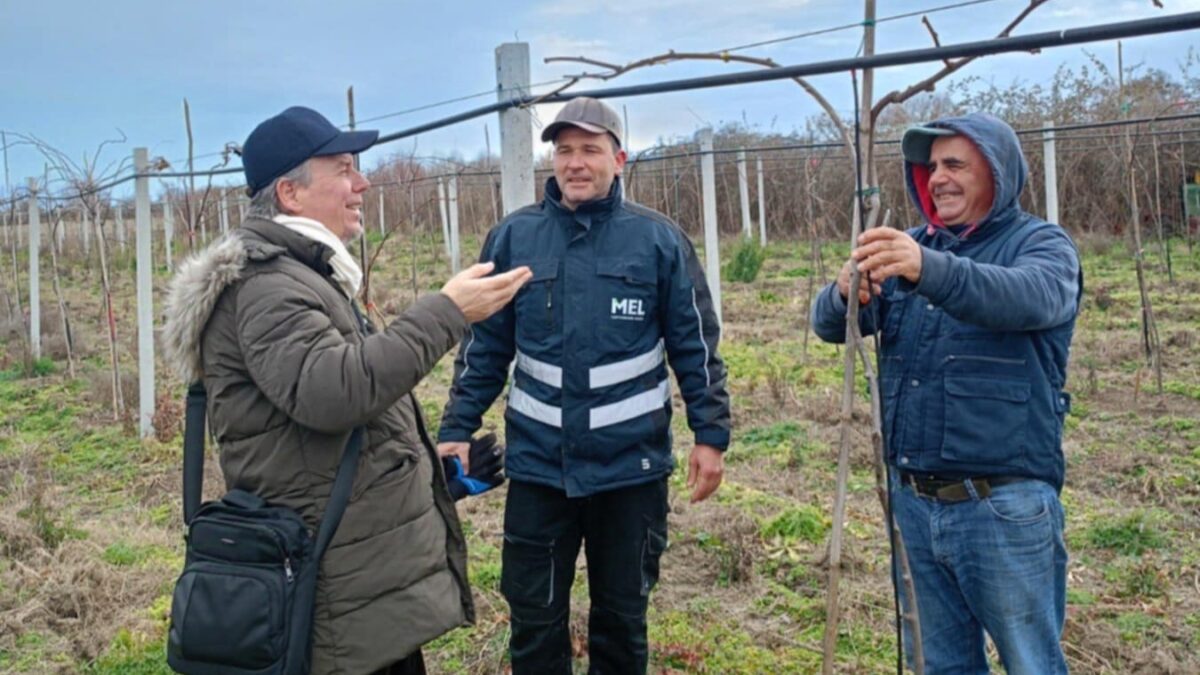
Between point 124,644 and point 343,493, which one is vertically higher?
point 343,493

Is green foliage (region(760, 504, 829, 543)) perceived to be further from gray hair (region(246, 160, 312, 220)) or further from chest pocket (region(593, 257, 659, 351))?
gray hair (region(246, 160, 312, 220))

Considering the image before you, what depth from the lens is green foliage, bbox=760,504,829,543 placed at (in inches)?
177

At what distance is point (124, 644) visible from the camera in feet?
11.8

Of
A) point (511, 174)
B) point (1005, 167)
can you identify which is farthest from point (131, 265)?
point (1005, 167)

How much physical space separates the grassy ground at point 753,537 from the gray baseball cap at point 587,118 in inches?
69.2

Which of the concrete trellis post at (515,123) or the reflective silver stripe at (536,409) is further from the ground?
the concrete trellis post at (515,123)

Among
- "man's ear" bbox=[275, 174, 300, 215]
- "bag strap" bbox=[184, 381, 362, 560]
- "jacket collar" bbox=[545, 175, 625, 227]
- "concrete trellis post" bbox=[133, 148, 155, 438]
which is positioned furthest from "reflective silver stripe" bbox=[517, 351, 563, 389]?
"concrete trellis post" bbox=[133, 148, 155, 438]

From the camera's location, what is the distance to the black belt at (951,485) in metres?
2.04

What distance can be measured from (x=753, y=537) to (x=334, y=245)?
9.61 ft

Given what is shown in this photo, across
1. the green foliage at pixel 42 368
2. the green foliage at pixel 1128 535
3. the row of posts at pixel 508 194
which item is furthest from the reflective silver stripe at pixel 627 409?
the green foliage at pixel 42 368

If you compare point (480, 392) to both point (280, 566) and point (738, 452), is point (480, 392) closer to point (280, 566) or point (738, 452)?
point (280, 566)

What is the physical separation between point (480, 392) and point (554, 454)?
0.35 metres

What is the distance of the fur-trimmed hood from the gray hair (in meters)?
0.10

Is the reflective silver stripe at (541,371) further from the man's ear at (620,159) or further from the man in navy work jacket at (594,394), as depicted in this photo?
the man's ear at (620,159)
